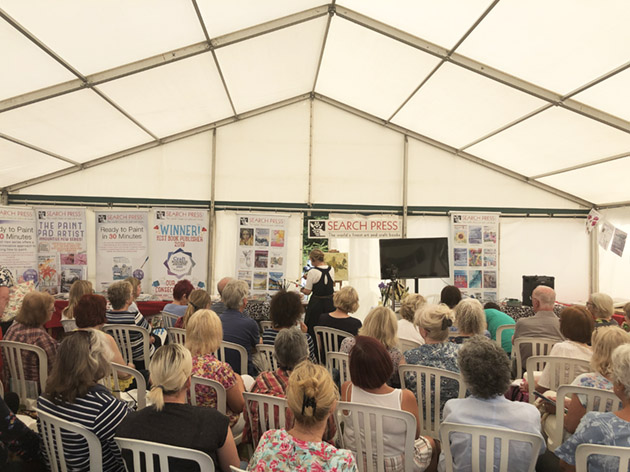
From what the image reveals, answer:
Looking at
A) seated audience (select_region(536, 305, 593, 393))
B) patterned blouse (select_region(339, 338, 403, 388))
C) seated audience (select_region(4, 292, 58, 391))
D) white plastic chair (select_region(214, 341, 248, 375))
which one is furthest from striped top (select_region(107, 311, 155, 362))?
seated audience (select_region(536, 305, 593, 393))

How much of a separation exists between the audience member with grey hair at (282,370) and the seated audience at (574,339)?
171 centimetres

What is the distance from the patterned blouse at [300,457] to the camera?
146 cm

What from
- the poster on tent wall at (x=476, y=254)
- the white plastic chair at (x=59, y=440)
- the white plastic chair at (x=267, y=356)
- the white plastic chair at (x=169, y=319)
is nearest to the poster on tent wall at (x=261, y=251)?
the white plastic chair at (x=169, y=319)

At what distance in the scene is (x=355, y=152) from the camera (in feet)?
24.3

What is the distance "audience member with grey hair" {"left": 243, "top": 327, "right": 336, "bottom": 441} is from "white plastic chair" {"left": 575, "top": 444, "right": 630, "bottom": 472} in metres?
1.28

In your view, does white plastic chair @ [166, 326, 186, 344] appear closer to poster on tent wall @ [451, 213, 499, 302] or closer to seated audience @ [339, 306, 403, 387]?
seated audience @ [339, 306, 403, 387]

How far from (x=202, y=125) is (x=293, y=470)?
6488 mm

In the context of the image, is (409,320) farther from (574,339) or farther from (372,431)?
(372,431)

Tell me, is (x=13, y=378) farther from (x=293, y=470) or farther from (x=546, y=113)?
(x=546, y=113)

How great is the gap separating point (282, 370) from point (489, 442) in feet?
3.51

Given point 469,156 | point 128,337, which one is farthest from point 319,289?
point 469,156

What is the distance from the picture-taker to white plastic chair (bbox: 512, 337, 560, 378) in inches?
134

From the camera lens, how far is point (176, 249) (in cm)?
692

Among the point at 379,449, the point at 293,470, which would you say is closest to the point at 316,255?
the point at 379,449
